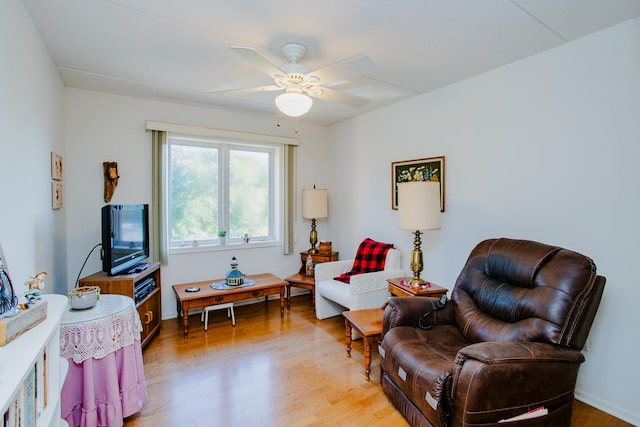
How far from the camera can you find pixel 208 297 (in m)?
3.29

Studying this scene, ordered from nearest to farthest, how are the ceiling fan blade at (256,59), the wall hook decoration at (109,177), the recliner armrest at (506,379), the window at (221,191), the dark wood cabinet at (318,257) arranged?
the recliner armrest at (506,379) → the ceiling fan blade at (256,59) → the wall hook decoration at (109,177) → the window at (221,191) → the dark wood cabinet at (318,257)

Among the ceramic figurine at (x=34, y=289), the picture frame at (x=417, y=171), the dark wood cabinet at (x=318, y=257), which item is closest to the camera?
the ceramic figurine at (x=34, y=289)

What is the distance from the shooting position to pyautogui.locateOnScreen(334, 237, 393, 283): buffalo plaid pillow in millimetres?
3656

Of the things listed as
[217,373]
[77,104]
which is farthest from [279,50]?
[217,373]

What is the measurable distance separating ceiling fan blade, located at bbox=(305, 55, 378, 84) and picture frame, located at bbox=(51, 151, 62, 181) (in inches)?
86.2

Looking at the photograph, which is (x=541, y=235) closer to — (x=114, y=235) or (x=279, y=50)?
(x=279, y=50)

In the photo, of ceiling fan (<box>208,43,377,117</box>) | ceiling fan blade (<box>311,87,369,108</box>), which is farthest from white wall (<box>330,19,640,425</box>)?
ceiling fan (<box>208,43,377,117</box>)

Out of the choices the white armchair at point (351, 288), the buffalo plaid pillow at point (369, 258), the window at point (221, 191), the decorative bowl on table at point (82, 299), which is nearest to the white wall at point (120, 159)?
the window at point (221, 191)

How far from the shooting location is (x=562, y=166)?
90.4 inches

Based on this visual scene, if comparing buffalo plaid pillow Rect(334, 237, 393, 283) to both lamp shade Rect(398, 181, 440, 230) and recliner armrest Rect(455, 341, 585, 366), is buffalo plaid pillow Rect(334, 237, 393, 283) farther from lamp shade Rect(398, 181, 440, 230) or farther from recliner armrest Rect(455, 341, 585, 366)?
recliner armrest Rect(455, 341, 585, 366)

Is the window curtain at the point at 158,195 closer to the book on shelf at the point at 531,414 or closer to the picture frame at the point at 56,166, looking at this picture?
the picture frame at the point at 56,166

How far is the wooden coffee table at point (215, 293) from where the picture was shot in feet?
10.5

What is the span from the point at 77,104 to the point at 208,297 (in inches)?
92.0

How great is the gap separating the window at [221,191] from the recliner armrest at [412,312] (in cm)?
244
